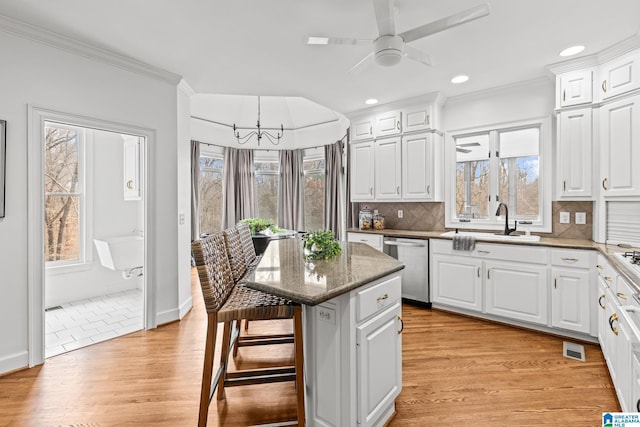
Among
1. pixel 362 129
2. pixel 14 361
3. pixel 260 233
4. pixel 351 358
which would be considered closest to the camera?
pixel 351 358

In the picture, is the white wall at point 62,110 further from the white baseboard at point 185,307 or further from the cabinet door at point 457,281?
the cabinet door at point 457,281

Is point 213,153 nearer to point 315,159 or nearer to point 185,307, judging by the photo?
point 315,159

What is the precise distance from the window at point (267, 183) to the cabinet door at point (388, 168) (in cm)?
287

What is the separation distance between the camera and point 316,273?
177 centimetres

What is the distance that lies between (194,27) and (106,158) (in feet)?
9.41

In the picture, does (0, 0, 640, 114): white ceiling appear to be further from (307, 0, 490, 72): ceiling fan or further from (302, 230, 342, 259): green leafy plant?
(302, 230, 342, 259): green leafy plant

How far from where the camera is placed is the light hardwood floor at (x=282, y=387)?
1.92 meters

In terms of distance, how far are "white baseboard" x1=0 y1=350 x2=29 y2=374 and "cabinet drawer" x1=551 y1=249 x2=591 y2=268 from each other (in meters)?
4.53

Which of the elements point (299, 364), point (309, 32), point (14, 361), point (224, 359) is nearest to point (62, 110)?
point (14, 361)

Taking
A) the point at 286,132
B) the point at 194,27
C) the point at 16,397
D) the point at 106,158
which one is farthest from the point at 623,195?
the point at 106,158

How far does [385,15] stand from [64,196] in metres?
4.43

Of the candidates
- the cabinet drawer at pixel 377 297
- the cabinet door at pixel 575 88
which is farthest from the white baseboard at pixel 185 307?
the cabinet door at pixel 575 88

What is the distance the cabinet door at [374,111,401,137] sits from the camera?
4.36 meters

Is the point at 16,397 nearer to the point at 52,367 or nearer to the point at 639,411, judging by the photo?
the point at 52,367
